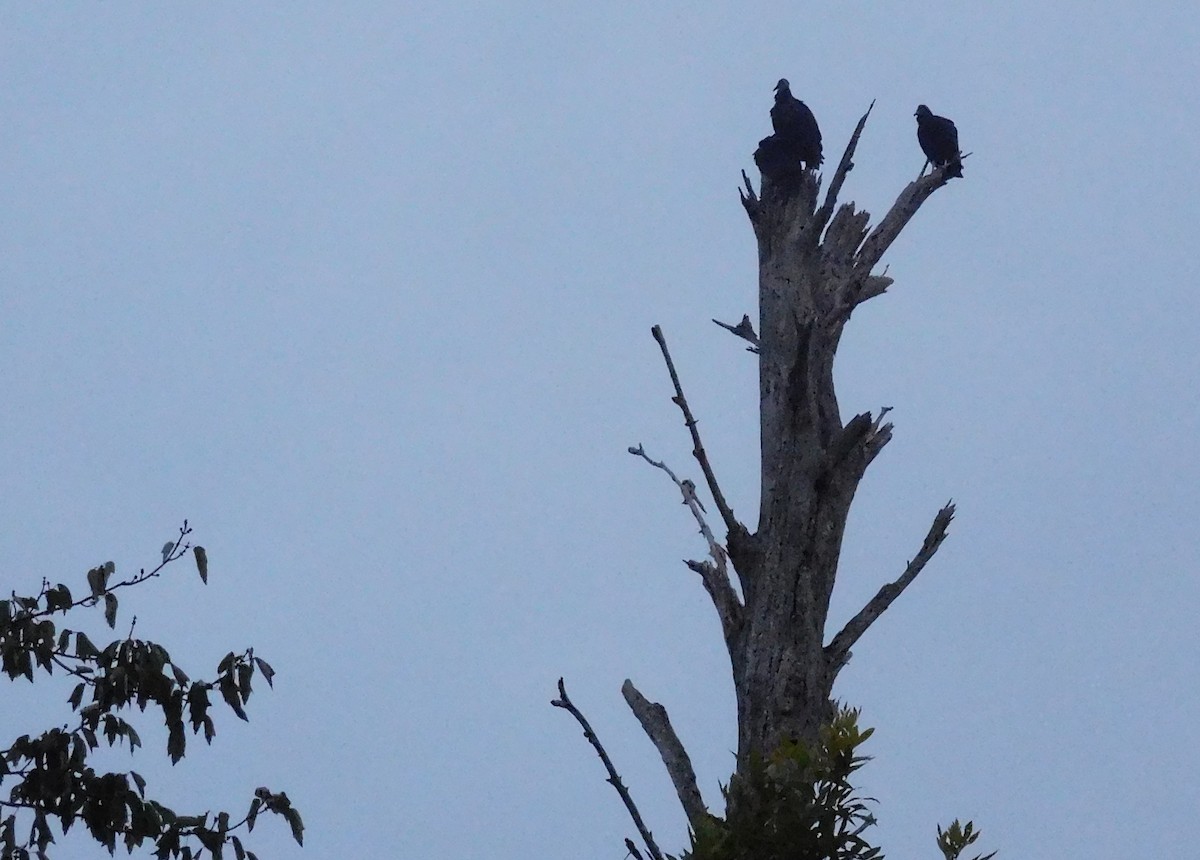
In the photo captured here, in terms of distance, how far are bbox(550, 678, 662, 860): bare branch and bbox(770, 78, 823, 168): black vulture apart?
3.30m

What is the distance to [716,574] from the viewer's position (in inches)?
241

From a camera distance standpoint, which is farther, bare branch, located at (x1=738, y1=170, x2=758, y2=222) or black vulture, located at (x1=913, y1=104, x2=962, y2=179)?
black vulture, located at (x1=913, y1=104, x2=962, y2=179)

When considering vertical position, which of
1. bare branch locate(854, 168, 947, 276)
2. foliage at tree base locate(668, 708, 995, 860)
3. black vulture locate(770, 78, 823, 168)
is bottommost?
foliage at tree base locate(668, 708, 995, 860)

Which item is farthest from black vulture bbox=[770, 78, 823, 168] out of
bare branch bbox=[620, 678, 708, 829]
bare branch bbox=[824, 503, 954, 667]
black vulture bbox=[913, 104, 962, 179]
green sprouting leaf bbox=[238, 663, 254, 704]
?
green sprouting leaf bbox=[238, 663, 254, 704]

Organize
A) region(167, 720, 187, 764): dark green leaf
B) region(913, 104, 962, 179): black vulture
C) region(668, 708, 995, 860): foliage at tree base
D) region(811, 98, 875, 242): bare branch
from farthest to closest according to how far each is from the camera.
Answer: region(913, 104, 962, 179): black vulture → region(811, 98, 875, 242): bare branch → region(167, 720, 187, 764): dark green leaf → region(668, 708, 995, 860): foliage at tree base

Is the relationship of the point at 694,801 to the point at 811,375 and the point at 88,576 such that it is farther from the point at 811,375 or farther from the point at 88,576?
the point at 88,576

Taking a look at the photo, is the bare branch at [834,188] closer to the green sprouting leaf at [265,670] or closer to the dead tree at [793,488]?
the dead tree at [793,488]

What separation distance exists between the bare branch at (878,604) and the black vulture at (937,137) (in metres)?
4.40

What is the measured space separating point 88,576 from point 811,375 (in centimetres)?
308

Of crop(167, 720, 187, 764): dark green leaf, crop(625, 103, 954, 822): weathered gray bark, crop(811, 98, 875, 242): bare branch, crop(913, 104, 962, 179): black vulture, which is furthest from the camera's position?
crop(913, 104, 962, 179): black vulture

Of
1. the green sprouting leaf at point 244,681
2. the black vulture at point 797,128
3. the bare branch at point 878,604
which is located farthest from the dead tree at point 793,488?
the green sprouting leaf at point 244,681

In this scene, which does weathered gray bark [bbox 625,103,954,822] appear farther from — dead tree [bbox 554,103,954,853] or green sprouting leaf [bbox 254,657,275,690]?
green sprouting leaf [bbox 254,657,275,690]

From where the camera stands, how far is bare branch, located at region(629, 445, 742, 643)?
19.6ft

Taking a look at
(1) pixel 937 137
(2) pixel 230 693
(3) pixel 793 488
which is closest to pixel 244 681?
(2) pixel 230 693
